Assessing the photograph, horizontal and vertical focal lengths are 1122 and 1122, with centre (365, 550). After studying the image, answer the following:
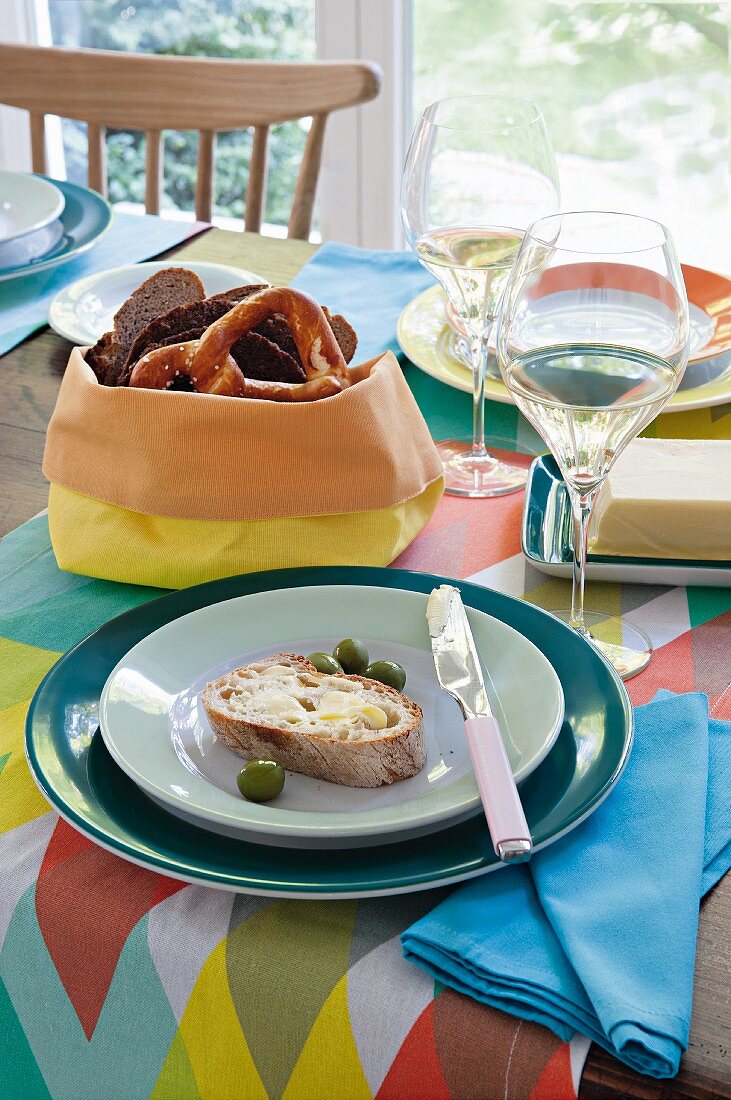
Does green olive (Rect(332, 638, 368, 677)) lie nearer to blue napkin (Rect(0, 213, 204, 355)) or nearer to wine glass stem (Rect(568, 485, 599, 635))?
wine glass stem (Rect(568, 485, 599, 635))

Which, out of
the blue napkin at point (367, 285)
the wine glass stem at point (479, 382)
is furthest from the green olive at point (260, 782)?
the blue napkin at point (367, 285)

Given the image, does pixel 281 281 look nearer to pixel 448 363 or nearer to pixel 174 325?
pixel 448 363

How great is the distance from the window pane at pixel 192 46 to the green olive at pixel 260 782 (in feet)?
9.47

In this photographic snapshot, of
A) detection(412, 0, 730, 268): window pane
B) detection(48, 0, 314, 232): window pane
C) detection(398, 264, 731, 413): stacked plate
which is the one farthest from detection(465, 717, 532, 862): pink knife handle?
detection(48, 0, 314, 232): window pane

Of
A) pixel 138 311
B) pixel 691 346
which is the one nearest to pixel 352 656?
pixel 138 311

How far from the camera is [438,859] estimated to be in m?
0.52

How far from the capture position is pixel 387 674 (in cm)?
64

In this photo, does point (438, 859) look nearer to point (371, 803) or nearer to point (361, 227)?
point (371, 803)

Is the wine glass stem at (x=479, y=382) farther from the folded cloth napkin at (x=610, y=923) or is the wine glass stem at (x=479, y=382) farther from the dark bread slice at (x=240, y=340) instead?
the folded cloth napkin at (x=610, y=923)

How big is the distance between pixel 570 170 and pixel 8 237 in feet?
6.33

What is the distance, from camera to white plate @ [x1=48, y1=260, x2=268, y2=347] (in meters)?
1.21

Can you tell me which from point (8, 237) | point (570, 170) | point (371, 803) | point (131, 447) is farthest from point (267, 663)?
point (570, 170)

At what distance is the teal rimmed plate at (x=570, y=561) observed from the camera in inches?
31.4

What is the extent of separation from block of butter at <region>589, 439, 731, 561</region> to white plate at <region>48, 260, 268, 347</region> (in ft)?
1.85
